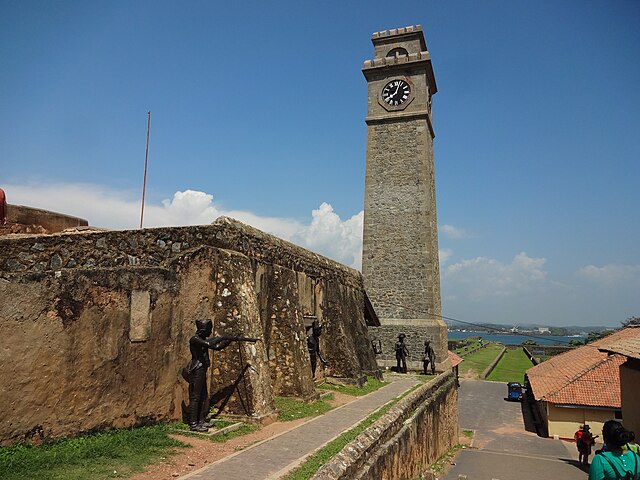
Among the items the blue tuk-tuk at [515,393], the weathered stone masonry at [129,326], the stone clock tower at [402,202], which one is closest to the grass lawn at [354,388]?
the weathered stone masonry at [129,326]

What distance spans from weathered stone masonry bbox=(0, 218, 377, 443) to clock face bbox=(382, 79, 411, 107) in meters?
17.3

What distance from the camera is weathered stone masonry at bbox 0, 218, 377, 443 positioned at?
583cm

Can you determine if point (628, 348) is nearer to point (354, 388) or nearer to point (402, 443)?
point (402, 443)

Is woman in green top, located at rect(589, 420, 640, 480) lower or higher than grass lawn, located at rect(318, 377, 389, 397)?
higher

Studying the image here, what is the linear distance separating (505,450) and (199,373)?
754 inches

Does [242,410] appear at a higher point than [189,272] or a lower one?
lower

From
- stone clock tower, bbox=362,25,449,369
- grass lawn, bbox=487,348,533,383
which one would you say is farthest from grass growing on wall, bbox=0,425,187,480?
grass lawn, bbox=487,348,533,383

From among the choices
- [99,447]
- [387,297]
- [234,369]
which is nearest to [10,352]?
[99,447]

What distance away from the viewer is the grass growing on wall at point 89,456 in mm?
4930

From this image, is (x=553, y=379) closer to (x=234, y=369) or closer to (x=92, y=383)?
(x=234, y=369)

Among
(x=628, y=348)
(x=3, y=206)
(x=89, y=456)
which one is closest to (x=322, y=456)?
(x=89, y=456)

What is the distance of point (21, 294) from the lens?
19.3 feet

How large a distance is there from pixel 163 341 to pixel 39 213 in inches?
156

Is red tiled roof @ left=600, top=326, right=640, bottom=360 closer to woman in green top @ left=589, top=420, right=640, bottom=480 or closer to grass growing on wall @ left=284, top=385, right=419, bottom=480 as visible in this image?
grass growing on wall @ left=284, top=385, right=419, bottom=480
